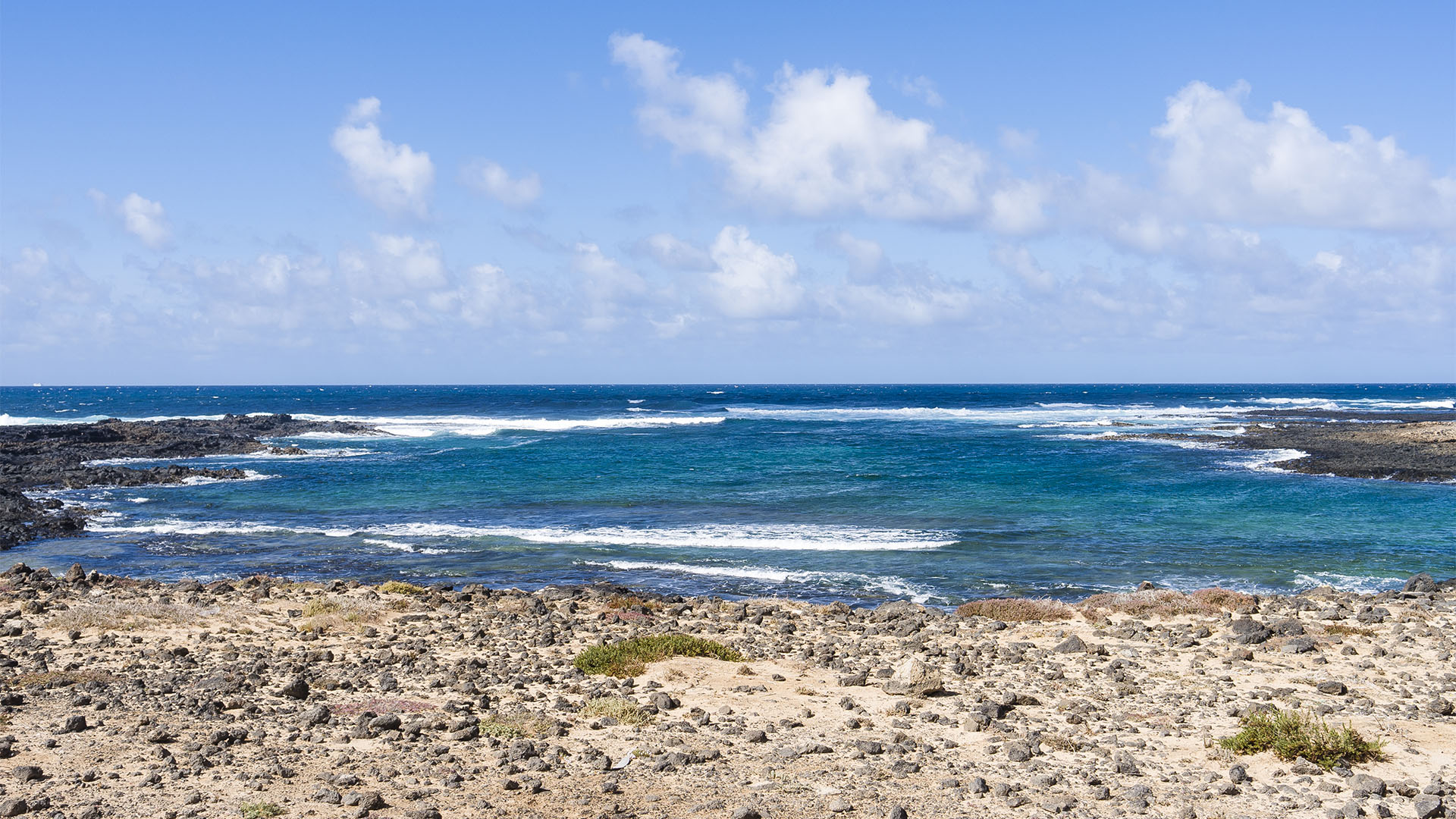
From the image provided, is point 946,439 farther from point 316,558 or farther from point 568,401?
point 568,401

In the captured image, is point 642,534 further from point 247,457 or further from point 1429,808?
point 247,457

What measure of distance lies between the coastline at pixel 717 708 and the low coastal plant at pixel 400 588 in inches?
55.1

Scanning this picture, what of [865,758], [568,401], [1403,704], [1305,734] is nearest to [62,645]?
[865,758]

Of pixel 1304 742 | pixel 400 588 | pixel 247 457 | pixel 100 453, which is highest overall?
pixel 1304 742

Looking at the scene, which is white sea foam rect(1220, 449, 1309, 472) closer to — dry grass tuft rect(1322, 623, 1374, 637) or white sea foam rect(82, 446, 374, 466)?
dry grass tuft rect(1322, 623, 1374, 637)

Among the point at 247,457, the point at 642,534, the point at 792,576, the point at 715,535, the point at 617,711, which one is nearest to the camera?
the point at 617,711

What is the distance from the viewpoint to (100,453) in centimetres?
5334

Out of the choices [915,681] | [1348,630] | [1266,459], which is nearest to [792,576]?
[915,681]

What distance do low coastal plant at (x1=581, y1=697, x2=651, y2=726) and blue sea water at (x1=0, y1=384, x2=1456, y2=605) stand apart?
370 inches

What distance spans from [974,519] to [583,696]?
20.5m

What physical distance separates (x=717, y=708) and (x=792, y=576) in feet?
36.2

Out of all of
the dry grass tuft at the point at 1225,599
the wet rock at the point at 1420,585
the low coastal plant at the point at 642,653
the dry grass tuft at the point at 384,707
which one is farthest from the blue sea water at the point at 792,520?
the dry grass tuft at the point at 384,707

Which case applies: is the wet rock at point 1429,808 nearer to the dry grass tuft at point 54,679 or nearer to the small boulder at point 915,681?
the small boulder at point 915,681

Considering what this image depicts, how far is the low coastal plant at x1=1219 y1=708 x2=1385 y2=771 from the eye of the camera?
938 centimetres
